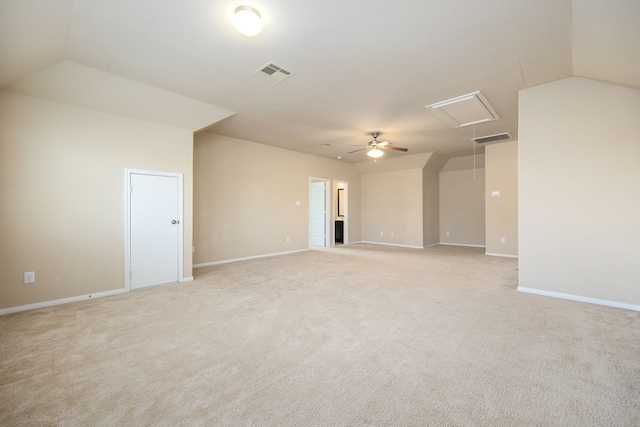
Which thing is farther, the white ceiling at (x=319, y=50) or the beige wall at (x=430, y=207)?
the beige wall at (x=430, y=207)

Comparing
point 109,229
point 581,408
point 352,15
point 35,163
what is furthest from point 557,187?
point 35,163

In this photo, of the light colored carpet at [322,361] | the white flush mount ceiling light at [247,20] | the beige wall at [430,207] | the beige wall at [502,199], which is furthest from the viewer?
the beige wall at [430,207]

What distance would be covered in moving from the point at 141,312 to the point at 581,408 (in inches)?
148

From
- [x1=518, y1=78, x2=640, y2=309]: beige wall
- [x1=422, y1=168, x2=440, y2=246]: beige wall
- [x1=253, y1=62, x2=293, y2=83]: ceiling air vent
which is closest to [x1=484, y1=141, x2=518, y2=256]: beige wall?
[x1=422, y1=168, x2=440, y2=246]: beige wall

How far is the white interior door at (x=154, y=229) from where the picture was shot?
3.81 meters

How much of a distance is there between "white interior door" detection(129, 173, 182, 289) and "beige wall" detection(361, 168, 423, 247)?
6339mm

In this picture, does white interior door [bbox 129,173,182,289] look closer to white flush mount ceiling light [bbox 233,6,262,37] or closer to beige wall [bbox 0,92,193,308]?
beige wall [bbox 0,92,193,308]

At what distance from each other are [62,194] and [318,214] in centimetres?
601

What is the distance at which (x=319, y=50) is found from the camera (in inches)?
103

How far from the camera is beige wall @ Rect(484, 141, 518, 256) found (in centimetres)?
614

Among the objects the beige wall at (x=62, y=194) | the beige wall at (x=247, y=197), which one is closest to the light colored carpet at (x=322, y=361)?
the beige wall at (x=62, y=194)

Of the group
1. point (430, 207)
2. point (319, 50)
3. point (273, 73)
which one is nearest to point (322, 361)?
point (319, 50)

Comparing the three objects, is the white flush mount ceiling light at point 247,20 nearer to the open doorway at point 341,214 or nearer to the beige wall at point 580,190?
the beige wall at point 580,190

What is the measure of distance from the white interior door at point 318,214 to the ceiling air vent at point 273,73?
4983 mm
